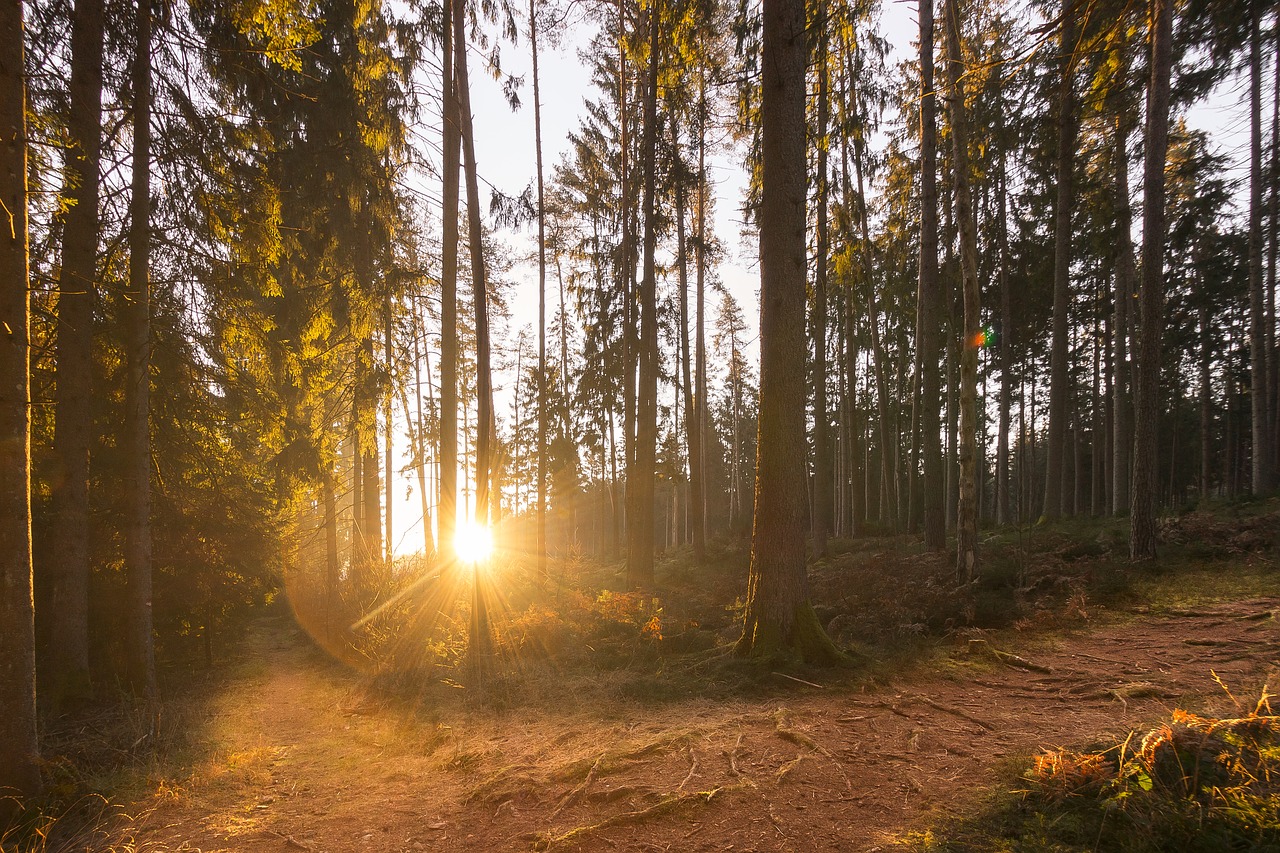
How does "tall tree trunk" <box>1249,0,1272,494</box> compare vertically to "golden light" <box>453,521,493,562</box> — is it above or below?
above

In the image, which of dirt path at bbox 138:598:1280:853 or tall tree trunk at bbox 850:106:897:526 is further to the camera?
tall tree trunk at bbox 850:106:897:526

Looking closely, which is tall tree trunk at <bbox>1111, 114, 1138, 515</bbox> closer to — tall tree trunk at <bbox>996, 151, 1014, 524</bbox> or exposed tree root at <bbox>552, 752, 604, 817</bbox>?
tall tree trunk at <bbox>996, 151, 1014, 524</bbox>

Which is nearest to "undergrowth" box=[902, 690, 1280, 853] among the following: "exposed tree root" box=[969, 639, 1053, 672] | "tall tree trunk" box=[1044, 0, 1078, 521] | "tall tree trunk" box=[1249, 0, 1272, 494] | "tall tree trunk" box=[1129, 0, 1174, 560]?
"exposed tree root" box=[969, 639, 1053, 672]

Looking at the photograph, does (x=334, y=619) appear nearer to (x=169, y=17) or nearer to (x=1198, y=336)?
(x=169, y=17)

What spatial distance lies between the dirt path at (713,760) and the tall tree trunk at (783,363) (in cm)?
110

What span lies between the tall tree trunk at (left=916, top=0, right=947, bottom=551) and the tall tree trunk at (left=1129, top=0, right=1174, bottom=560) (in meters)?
3.87

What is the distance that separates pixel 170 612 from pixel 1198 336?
3119cm

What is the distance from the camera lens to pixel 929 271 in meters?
13.4

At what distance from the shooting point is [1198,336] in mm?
21438

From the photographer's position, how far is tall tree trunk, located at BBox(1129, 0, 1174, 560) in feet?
29.9

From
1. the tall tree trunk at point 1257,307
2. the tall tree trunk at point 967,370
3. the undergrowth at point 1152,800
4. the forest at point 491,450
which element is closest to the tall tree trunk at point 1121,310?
the forest at point 491,450

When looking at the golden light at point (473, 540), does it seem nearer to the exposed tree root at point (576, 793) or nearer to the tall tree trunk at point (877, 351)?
the exposed tree root at point (576, 793)

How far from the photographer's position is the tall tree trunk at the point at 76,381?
7.23 m

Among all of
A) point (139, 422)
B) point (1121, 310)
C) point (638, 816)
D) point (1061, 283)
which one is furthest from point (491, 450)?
point (1121, 310)
